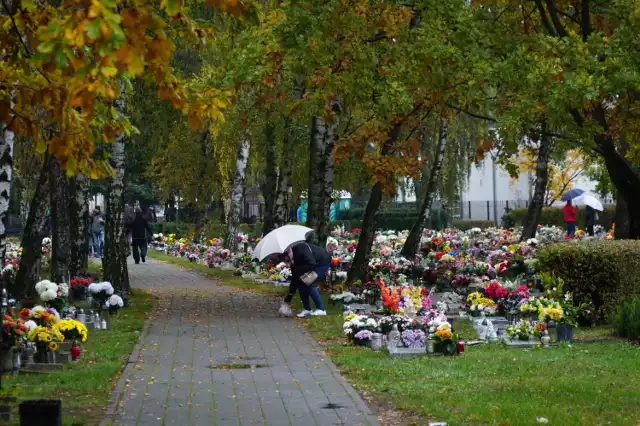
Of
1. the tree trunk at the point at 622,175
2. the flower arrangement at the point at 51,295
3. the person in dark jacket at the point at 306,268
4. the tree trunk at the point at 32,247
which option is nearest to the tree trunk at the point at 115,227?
the tree trunk at the point at 32,247

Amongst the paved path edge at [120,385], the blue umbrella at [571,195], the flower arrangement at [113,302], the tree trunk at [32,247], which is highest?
the blue umbrella at [571,195]

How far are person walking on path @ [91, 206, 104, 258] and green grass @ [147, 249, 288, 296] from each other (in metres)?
2.49

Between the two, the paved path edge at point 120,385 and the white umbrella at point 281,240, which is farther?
the white umbrella at point 281,240

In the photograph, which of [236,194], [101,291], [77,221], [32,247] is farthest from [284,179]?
[101,291]

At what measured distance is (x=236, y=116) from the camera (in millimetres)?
29406

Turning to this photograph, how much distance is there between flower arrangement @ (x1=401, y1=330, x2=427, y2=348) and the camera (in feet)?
47.4

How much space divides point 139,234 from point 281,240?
700 inches

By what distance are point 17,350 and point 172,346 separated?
3.26 meters

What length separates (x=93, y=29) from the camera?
6668 mm

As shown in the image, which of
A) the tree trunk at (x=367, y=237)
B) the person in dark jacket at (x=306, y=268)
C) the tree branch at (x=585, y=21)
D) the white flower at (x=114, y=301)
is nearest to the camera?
the white flower at (x=114, y=301)

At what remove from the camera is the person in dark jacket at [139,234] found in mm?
37000

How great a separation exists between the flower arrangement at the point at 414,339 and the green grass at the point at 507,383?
32 centimetres

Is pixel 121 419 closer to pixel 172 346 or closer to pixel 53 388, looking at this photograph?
pixel 53 388

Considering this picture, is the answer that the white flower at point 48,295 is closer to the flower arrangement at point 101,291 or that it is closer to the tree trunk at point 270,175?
the flower arrangement at point 101,291
